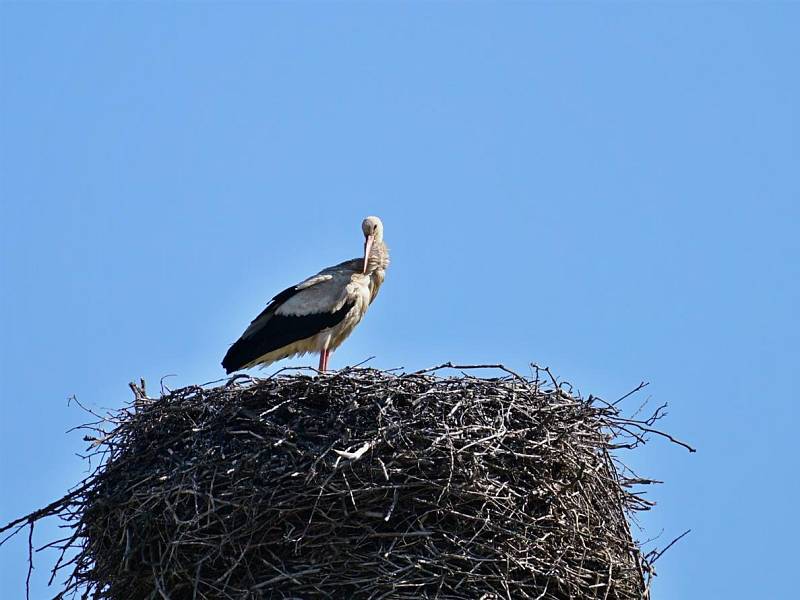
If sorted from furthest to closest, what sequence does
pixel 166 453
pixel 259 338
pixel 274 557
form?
pixel 259 338
pixel 166 453
pixel 274 557

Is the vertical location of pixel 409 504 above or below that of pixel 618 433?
below

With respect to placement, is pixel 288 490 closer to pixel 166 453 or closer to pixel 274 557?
pixel 274 557

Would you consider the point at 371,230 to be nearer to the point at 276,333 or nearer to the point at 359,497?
the point at 276,333

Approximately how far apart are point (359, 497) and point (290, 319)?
285 cm

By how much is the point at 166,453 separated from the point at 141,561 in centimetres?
64

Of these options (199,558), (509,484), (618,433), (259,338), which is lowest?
(199,558)

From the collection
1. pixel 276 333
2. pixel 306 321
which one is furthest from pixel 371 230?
pixel 276 333

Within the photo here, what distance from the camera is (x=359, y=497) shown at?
24.6 feet

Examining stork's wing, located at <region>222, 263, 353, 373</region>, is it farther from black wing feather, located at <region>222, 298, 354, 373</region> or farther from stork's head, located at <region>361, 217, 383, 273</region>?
stork's head, located at <region>361, 217, 383, 273</region>

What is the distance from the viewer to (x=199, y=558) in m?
7.45

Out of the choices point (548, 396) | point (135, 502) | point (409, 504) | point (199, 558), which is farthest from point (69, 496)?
point (548, 396)

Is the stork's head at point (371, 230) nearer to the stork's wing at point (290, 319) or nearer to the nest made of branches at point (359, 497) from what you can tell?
the stork's wing at point (290, 319)

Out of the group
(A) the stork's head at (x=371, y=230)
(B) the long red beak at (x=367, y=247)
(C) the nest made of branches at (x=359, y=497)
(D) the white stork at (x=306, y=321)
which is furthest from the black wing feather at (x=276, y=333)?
(C) the nest made of branches at (x=359, y=497)

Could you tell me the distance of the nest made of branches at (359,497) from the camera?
7406 mm
